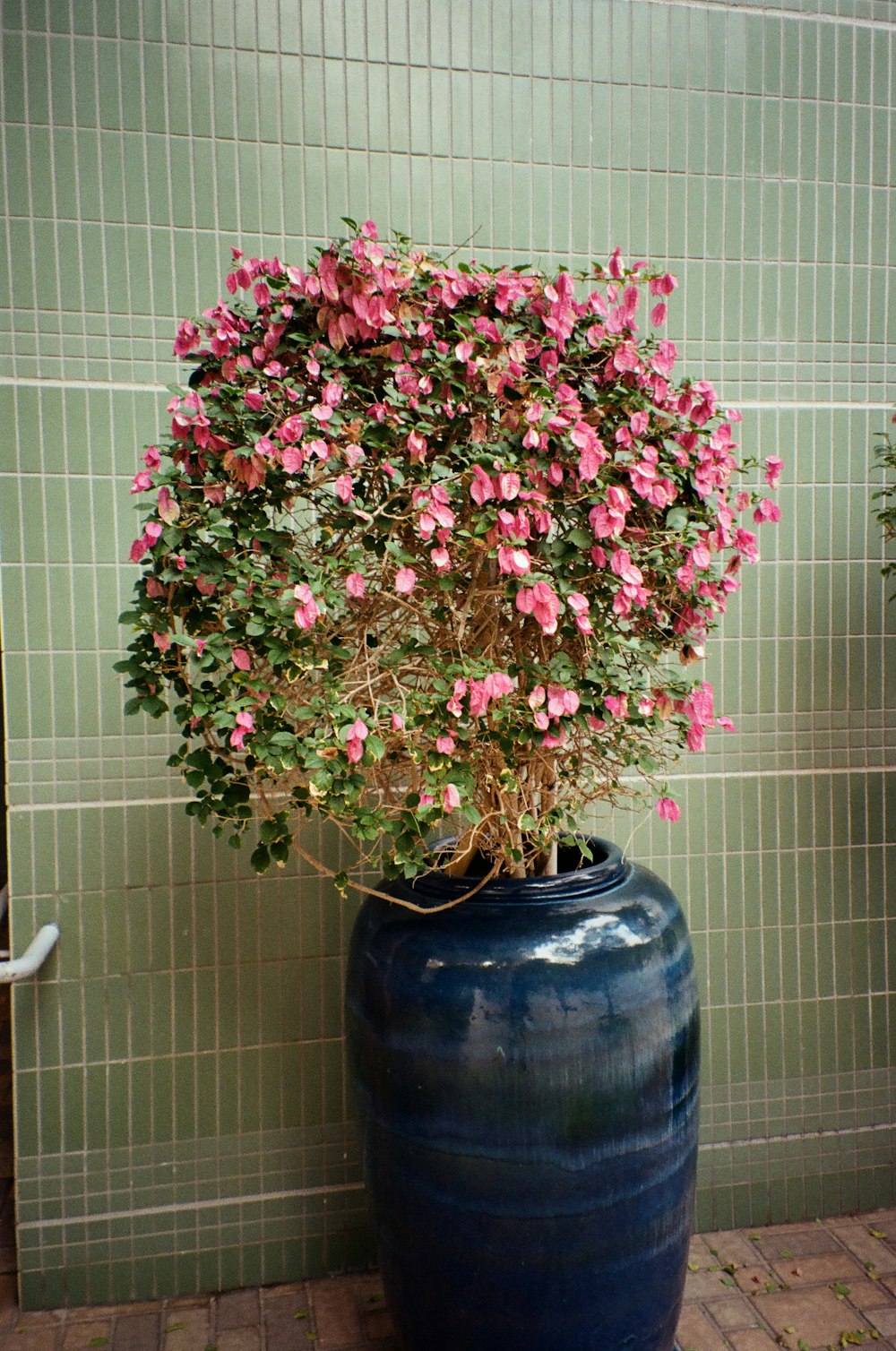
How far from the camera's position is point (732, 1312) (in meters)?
2.25

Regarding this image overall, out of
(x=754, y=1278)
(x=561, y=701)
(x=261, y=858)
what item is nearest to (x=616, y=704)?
(x=561, y=701)

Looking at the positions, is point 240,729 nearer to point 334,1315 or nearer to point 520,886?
point 520,886

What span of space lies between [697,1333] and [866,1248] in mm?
560

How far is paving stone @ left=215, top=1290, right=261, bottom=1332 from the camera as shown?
87.7 inches

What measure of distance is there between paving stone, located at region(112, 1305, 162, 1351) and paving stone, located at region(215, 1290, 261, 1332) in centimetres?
13

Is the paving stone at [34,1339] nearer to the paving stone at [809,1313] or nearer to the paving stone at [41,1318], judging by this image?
the paving stone at [41,1318]

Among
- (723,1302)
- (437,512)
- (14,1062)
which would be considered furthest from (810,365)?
(14,1062)

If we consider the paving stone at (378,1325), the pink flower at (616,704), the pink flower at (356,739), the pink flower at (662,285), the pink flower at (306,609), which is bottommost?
the paving stone at (378,1325)

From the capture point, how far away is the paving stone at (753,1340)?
213cm

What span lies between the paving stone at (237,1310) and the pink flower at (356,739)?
1511 mm

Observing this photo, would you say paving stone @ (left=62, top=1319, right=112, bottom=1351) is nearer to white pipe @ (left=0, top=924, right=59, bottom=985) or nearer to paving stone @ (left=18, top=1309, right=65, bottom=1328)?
paving stone @ (left=18, top=1309, right=65, bottom=1328)

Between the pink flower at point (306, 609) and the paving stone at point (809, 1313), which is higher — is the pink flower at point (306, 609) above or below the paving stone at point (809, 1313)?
above

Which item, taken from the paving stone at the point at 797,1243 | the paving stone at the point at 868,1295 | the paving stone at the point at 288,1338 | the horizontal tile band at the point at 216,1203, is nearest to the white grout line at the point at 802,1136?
the horizontal tile band at the point at 216,1203

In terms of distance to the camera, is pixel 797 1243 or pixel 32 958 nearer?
pixel 32 958
